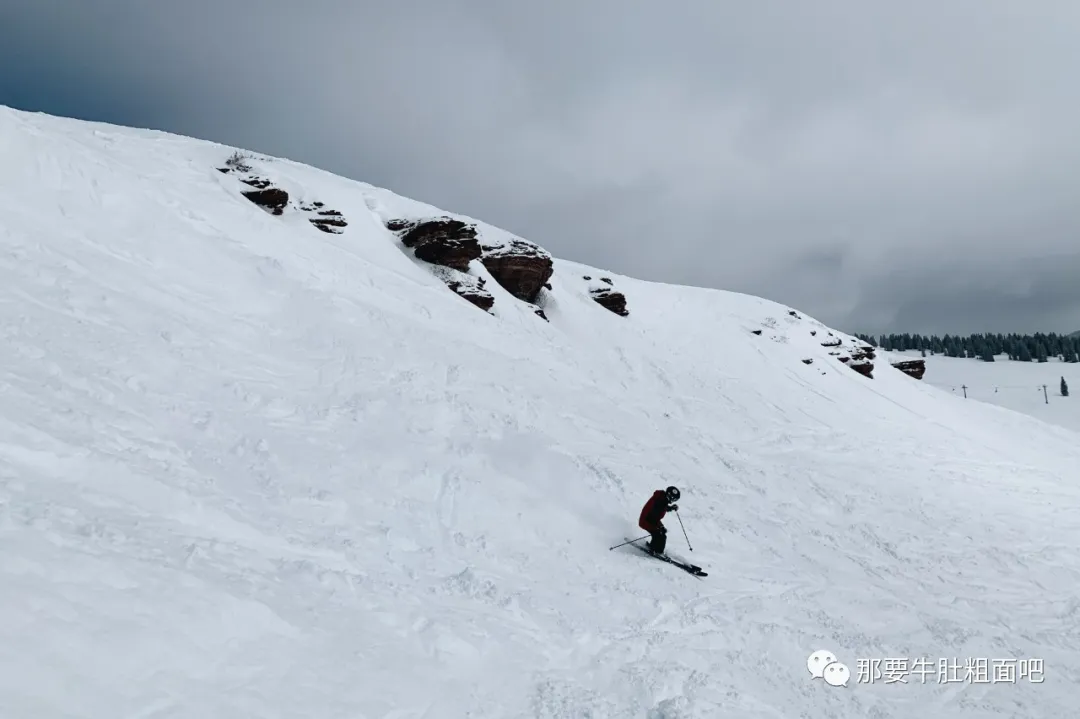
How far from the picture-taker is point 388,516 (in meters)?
10.3

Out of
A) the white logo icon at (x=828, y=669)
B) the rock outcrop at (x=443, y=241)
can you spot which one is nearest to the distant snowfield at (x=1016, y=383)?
the rock outcrop at (x=443, y=241)

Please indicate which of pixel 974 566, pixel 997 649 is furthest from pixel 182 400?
pixel 974 566

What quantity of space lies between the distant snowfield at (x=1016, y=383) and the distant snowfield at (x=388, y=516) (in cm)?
7147

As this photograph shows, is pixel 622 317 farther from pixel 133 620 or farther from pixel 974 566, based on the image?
pixel 133 620

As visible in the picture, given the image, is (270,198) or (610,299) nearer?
(270,198)

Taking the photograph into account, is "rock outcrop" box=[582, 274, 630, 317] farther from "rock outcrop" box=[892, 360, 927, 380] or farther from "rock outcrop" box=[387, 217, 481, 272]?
"rock outcrop" box=[892, 360, 927, 380]

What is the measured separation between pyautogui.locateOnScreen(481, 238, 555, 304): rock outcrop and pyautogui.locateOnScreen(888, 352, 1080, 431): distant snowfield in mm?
64394

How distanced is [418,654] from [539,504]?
5770 mm

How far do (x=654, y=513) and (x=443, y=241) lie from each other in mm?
21800

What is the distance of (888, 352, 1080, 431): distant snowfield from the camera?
93387 mm

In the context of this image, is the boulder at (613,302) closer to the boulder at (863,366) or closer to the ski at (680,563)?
the boulder at (863,366)

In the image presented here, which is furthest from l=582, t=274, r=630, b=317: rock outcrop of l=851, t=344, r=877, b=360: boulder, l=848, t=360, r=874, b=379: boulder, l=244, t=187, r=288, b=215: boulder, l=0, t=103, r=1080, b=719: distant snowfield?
l=244, t=187, r=288, b=215: boulder

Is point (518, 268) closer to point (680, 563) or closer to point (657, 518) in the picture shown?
point (657, 518)

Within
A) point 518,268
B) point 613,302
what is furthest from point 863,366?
point 518,268
